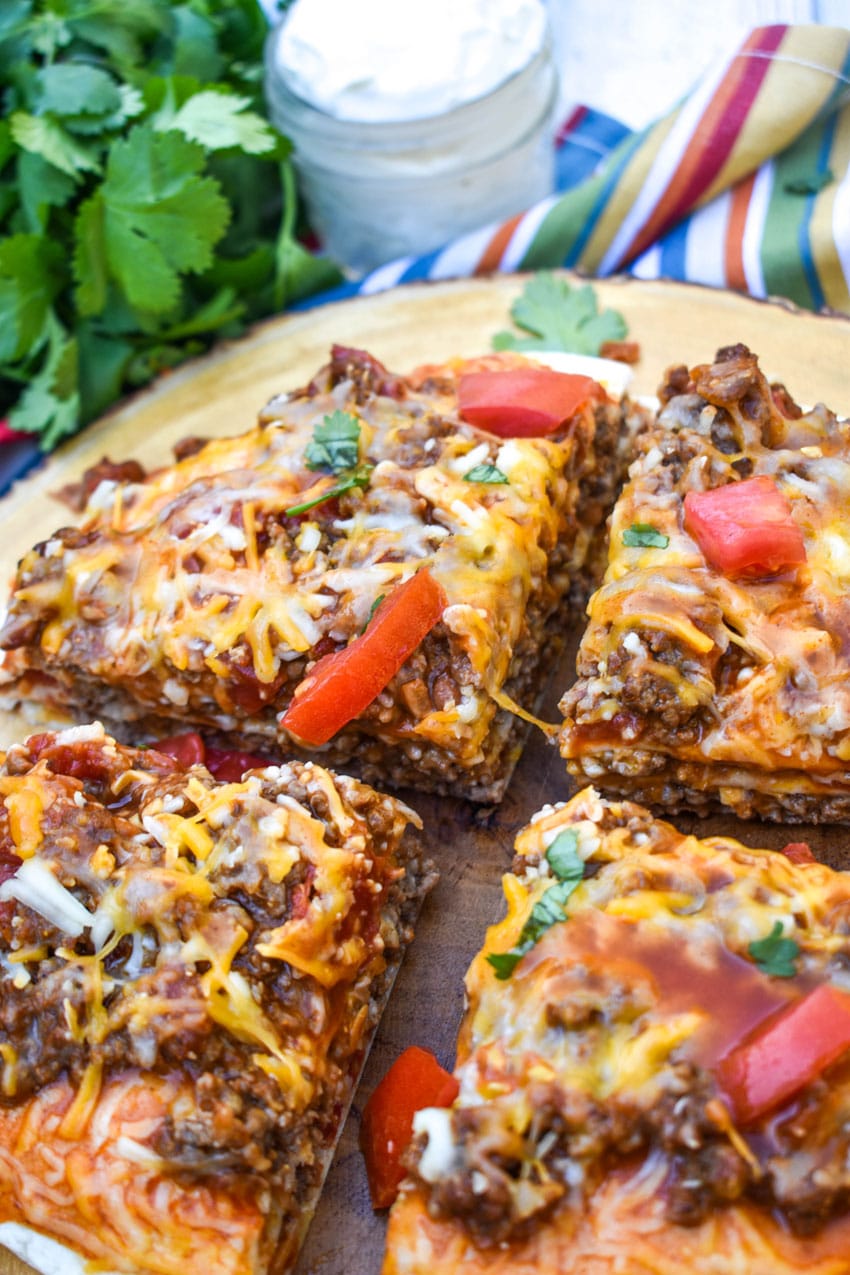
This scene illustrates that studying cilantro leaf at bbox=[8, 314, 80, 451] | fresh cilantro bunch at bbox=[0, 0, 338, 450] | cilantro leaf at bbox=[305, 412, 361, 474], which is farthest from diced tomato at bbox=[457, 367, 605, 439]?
cilantro leaf at bbox=[8, 314, 80, 451]

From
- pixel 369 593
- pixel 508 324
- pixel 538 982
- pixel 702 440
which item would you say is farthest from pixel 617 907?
pixel 508 324

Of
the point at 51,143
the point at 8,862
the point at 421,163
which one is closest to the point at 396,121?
the point at 421,163

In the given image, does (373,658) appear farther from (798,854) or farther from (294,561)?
(798,854)

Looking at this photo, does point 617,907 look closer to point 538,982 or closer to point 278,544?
point 538,982

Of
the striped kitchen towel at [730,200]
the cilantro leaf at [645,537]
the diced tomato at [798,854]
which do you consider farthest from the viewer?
the striped kitchen towel at [730,200]

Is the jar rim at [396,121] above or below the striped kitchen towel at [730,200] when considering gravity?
above

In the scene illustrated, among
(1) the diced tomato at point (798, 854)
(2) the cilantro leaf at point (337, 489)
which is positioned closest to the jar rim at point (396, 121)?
(2) the cilantro leaf at point (337, 489)

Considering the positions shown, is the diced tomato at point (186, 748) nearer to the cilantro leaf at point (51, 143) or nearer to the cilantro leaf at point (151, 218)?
the cilantro leaf at point (151, 218)

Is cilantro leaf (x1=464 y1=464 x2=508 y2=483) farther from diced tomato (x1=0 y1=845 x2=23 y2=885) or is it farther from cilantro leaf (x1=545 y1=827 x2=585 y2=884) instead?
diced tomato (x1=0 y1=845 x2=23 y2=885)
